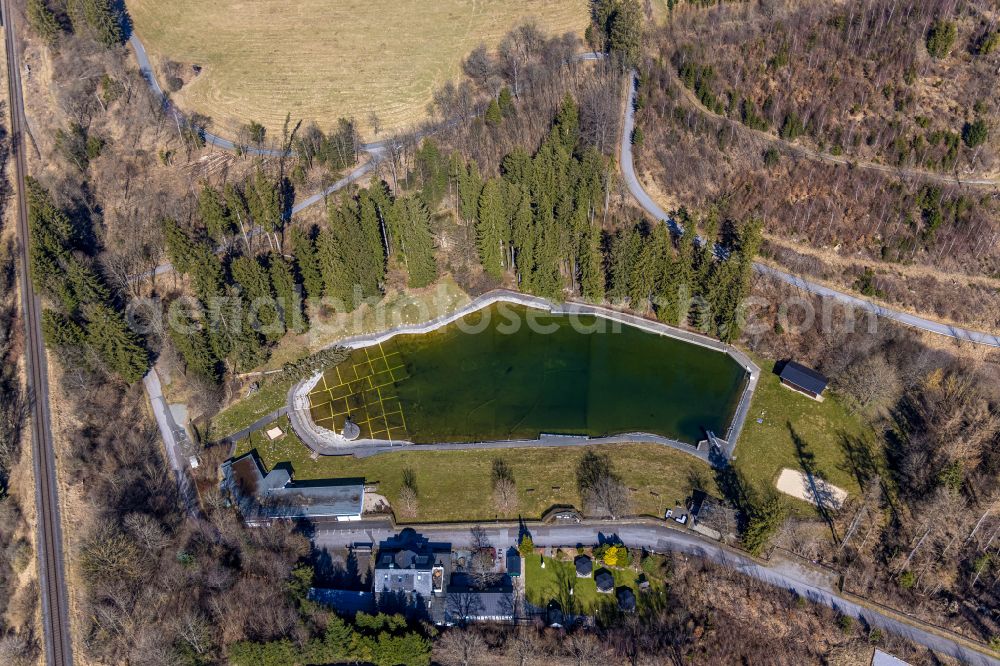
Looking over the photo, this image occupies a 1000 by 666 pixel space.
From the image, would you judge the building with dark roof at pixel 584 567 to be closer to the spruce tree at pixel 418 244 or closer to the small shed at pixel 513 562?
the small shed at pixel 513 562

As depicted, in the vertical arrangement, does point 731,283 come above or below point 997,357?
above

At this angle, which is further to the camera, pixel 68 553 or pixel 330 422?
pixel 330 422

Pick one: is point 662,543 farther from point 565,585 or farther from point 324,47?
point 324,47

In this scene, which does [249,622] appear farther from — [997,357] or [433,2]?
[433,2]

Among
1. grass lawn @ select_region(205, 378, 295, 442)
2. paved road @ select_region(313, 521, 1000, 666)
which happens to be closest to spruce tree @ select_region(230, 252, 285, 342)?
grass lawn @ select_region(205, 378, 295, 442)

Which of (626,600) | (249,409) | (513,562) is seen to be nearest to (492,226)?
(249,409)

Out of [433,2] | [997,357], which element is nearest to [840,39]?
[997,357]

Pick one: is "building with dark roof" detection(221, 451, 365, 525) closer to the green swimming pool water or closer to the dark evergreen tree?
the green swimming pool water
